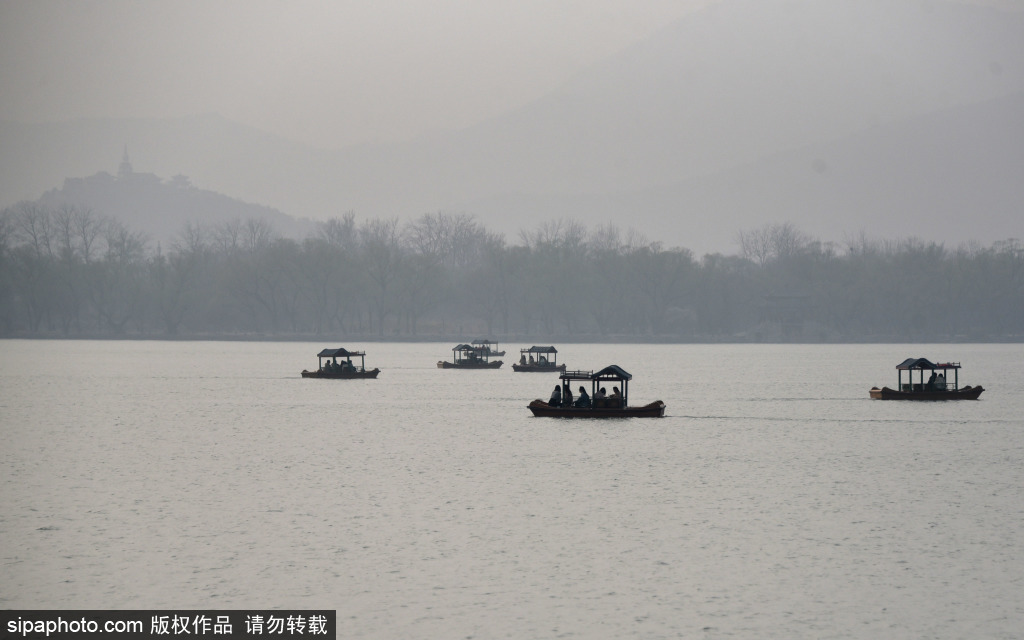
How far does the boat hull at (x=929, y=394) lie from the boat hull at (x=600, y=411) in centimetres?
2115

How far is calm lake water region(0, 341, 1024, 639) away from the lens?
79.6 ft

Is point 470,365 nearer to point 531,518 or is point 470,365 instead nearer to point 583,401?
point 583,401

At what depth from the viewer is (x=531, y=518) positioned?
33.9 meters

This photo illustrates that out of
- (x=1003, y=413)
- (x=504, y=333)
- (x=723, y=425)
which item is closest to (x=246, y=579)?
(x=723, y=425)

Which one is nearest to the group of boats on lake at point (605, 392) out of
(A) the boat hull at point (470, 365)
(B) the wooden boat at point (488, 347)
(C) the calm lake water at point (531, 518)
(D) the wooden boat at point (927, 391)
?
(D) the wooden boat at point (927, 391)

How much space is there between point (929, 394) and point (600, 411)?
26357 mm

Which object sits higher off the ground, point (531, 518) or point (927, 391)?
point (927, 391)

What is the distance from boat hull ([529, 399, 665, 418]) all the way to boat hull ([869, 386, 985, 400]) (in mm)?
21152

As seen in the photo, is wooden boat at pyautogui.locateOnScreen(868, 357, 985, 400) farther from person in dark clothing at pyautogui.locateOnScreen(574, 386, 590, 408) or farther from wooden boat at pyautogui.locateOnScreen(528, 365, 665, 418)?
person in dark clothing at pyautogui.locateOnScreen(574, 386, 590, 408)

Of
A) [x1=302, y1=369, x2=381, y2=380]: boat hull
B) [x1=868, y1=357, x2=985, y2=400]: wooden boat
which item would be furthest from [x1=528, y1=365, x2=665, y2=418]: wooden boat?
[x1=302, y1=369, x2=381, y2=380]: boat hull

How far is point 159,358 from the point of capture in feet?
477

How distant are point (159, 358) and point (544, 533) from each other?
398ft

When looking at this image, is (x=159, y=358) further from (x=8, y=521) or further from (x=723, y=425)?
(x=8, y=521)

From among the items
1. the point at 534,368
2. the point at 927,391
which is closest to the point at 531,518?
the point at 927,391
